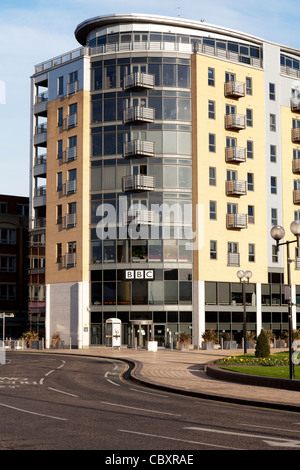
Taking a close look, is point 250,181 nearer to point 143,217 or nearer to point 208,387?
point 143,217

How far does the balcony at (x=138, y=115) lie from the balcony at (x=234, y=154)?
790cm

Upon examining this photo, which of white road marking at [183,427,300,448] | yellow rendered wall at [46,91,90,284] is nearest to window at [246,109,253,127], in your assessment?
yellow rendered wall at [46,91,90,284]

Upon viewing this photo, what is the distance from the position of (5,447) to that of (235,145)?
55.7 metres

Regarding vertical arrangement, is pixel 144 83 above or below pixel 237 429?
above

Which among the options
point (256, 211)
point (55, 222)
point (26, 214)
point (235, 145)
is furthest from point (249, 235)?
point (26, 214)

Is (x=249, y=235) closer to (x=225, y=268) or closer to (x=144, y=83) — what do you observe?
(x=225, y=268)

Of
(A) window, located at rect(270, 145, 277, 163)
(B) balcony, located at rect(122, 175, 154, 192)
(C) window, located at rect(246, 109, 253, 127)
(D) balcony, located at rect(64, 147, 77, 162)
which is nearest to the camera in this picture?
(B) balcony, located at rect(122, 175, 154, 192)

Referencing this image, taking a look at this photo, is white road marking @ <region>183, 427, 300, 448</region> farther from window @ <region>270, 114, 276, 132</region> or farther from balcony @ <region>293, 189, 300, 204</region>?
balcony @ <region>293, 189, 300, 204</region>

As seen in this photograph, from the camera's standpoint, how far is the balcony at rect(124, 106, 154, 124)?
61406 mm

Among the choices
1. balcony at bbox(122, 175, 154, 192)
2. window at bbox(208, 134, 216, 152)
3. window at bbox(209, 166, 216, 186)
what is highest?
window at bbox(208, 134, 216, 152)

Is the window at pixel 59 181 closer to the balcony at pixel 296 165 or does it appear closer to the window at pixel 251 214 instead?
the window at pixel 251 214

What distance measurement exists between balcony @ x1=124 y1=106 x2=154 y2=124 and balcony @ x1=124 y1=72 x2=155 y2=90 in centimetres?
185

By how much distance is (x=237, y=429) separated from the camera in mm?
14383

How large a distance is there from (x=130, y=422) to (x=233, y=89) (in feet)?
173
